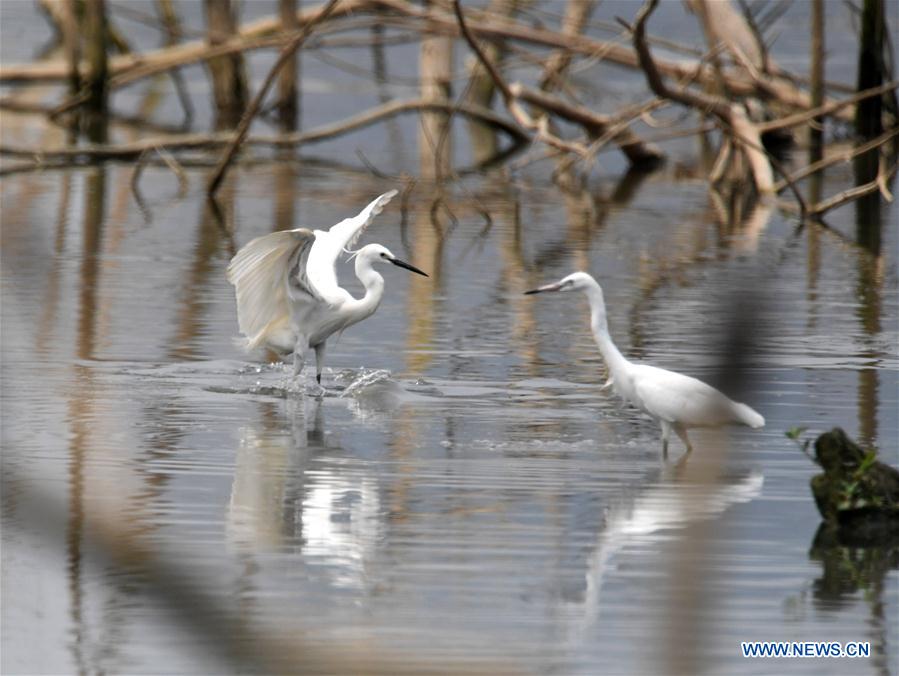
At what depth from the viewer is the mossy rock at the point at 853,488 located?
682cm

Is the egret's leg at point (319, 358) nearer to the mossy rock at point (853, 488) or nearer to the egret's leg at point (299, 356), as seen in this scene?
the egret's leg at point (299, 356)

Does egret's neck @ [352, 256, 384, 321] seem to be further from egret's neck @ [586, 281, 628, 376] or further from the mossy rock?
the mossy rock

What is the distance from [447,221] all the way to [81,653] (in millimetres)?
13709

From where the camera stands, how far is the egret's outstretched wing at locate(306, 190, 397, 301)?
11.5m

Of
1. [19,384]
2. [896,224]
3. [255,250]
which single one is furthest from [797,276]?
[19,384]

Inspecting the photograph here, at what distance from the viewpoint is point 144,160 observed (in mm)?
20312

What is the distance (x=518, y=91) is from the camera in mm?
21750

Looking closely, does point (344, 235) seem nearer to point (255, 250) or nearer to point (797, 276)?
point (255, 250)

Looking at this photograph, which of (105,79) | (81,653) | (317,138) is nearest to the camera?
(81,653)

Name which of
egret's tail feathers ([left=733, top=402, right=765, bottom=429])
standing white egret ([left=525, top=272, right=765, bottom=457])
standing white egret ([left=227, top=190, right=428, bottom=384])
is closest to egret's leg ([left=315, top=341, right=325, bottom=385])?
standing white egret ([left=227, top=190, right=428, bottom=384])

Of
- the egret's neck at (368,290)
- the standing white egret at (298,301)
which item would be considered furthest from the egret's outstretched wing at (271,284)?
the egret's neck at (368,290)

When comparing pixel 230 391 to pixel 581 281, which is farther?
pixel 230 391

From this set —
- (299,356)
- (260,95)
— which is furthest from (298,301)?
(260,95)

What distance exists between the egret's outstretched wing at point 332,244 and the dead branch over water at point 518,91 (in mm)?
5703
